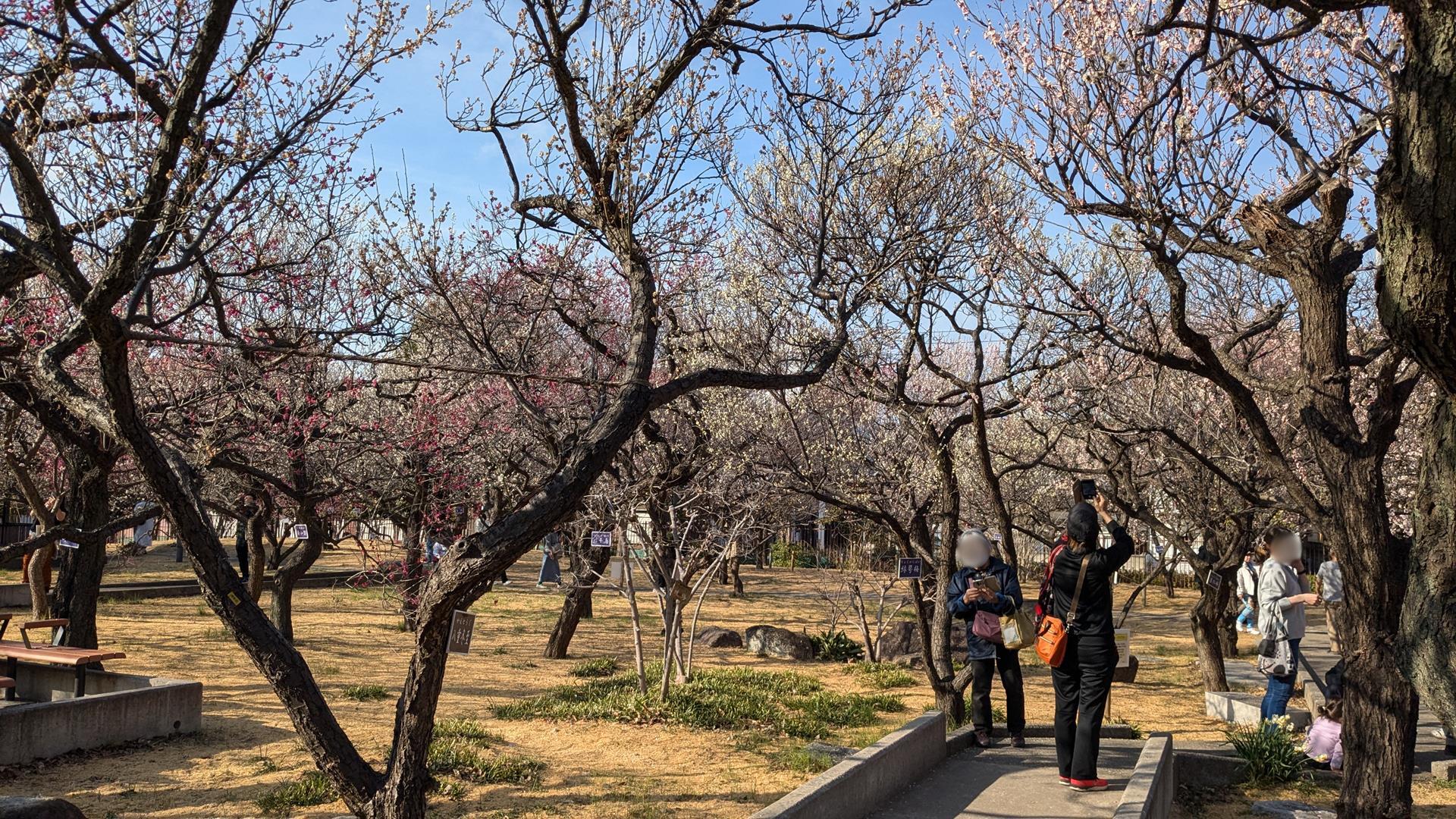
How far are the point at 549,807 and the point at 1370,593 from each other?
17.2 feet

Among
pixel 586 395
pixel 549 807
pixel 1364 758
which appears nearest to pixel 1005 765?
pixel 1364 758

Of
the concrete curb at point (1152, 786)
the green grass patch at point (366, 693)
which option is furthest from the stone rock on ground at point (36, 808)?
the concrete curb at point (1152, 786)

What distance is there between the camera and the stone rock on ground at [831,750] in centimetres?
821

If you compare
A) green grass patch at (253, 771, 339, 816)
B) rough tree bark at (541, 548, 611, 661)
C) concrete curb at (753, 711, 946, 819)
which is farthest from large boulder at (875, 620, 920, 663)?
green grass patch at (253, 771, 339, 816)

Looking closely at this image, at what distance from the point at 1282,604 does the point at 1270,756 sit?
1.44 metres

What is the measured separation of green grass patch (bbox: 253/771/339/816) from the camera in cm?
669

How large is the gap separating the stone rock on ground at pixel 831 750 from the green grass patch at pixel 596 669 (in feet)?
15.9

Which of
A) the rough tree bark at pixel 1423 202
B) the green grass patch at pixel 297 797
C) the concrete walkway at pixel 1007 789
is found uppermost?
the rough tree bark at pixel 1423 202

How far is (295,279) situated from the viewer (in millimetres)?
10180

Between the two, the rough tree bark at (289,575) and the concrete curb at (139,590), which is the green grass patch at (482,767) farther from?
the concrete curb at (139,590)

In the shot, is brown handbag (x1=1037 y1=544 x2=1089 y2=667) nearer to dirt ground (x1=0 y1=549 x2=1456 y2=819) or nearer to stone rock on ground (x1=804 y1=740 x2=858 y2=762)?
dirt ground (x1=0 y1=549 x2=1456 y2=819)

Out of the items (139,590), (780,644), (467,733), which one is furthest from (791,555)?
(467,733)

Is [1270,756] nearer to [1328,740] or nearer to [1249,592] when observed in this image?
[1328,740]

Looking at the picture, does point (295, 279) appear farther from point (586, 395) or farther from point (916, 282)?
point (916, 282)
